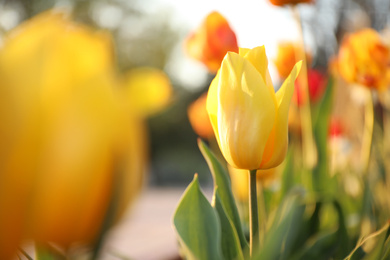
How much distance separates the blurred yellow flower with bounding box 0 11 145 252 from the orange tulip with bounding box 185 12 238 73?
13.7 inches

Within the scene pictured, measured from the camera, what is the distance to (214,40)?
0.47 m

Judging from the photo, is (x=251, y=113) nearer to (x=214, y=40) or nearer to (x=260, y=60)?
(x=260, y=60)

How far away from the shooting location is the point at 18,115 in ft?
0.38

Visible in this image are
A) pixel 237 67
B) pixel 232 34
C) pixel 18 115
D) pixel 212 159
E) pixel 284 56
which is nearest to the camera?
pixel 18 115

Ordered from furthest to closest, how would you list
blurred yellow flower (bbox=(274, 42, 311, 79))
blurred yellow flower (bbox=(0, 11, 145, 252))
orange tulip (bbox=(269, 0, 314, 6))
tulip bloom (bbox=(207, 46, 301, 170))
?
blurred yellow flower (bbox=(274, 42, 311, 79)) < orange tulip (bbox=(269, 0, 314, 6)) < tulip bloom (bbox=(207, 46, 301, 170)) < blurred yellow flower (bbox=(0, 11, 145, 252))

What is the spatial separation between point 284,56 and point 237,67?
412 millimetres

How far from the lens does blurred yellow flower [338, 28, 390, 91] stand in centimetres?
46

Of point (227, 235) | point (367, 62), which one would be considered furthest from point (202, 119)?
point (227, 235)

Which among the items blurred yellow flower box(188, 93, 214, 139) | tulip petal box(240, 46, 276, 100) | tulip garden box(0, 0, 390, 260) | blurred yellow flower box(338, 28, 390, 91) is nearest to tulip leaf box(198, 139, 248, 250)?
tulip garden box(0, 0, 390, 260)

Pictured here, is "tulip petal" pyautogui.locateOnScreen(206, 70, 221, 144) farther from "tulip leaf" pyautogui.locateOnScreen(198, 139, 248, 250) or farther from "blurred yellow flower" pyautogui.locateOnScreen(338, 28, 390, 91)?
"blurred yellow flower" pyautogui.locateOnScreen(338, 28, 390, 91)

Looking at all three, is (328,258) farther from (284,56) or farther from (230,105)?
(284,56)

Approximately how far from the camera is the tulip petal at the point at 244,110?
0.71 feet

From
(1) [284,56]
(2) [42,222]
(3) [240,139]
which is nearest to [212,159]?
(3) [240,139]

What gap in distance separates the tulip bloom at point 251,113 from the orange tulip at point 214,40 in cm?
24
